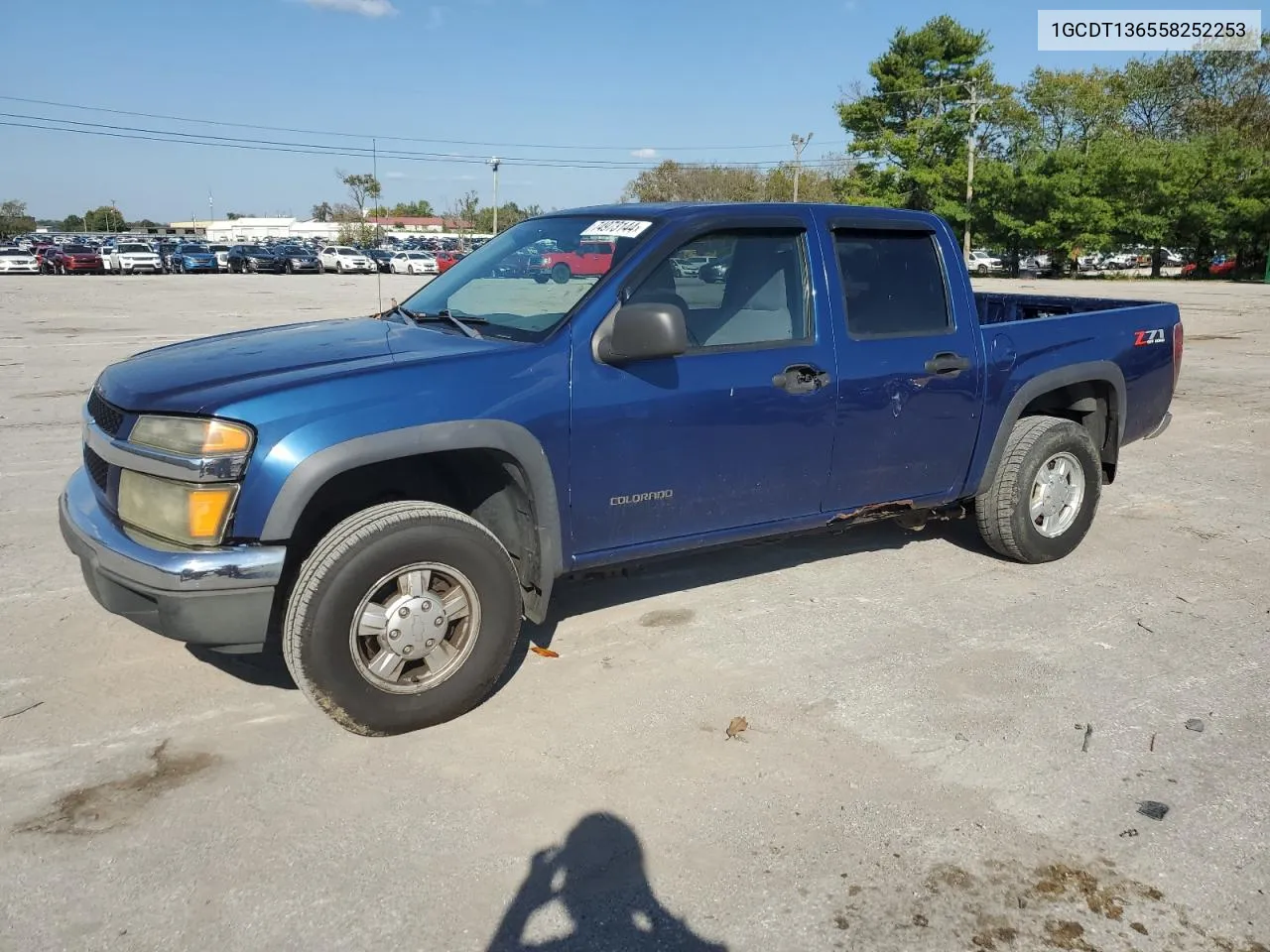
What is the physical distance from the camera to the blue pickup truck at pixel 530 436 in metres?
3.10

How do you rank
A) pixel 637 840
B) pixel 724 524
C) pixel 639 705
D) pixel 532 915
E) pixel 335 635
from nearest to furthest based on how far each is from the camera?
pixel 532 915 → pixel 637 840 → pixel 335 635 → pixel 639 705 → pixel 724 524

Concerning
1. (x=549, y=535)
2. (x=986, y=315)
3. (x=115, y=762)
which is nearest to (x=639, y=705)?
(x=549, y=535)

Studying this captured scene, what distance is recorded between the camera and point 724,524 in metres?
4.06

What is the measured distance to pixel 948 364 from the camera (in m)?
4.55

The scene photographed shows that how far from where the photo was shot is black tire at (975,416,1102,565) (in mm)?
5020

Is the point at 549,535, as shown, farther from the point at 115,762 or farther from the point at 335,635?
the point at 115,762

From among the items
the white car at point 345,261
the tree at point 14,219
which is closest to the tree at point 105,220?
the tree at point 14,219

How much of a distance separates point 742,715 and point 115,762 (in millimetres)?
2137

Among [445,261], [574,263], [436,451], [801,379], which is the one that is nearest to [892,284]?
[801,379]

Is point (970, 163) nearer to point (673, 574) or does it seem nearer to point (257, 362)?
point (673, 574)

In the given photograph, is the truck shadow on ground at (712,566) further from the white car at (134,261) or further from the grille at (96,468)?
the white car at (134,261)

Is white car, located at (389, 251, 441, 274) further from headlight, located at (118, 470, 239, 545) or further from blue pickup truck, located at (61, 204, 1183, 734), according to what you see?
headlight, located at (118, 470, 239, 545)

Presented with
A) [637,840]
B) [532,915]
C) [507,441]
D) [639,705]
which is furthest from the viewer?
A: [639,705]

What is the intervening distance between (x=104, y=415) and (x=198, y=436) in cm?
68
